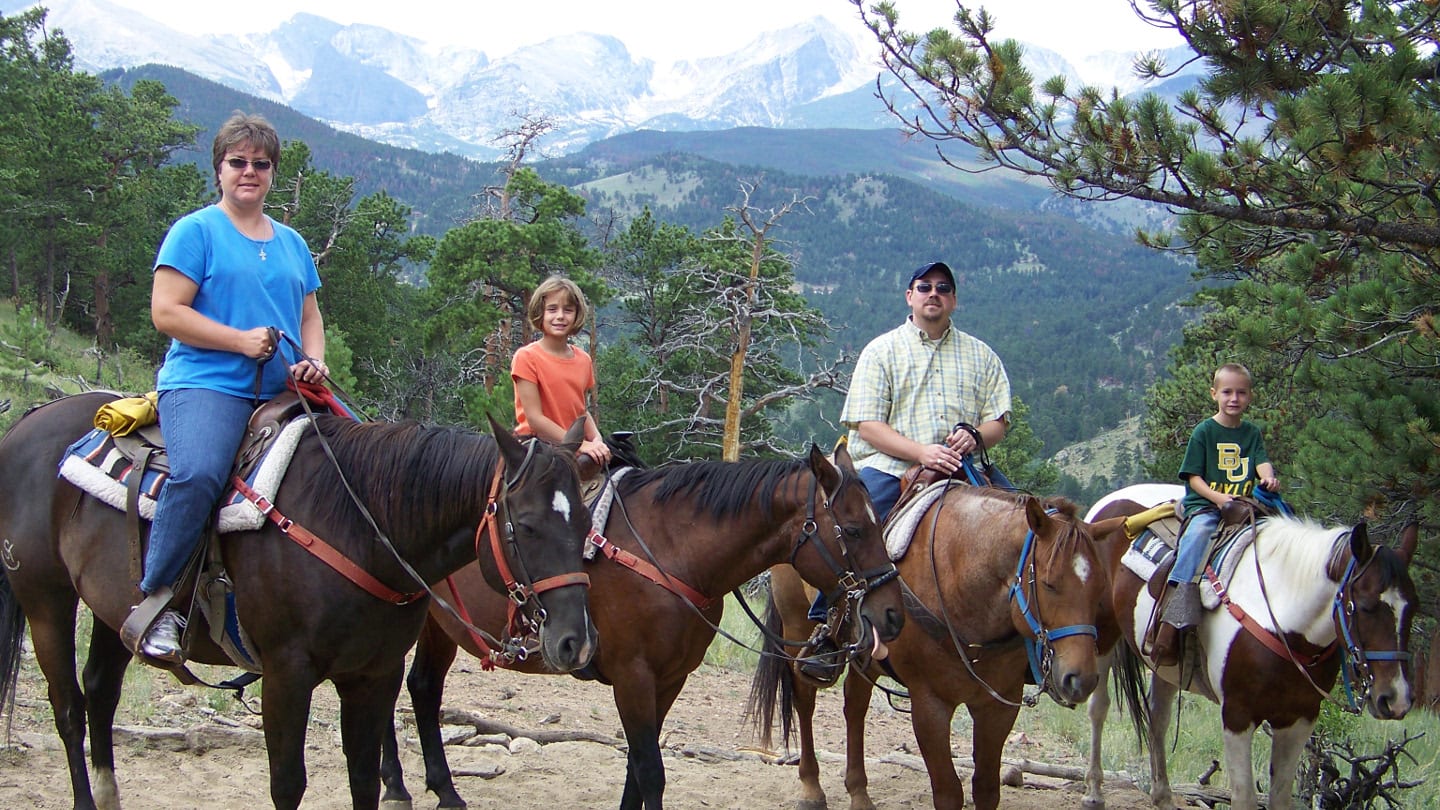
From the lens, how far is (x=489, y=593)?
5.46 meters

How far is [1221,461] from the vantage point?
664 cm

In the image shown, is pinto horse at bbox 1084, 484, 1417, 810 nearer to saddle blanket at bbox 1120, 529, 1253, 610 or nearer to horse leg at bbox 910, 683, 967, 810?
saddle blanket at bbox 1120, 529, 1253, 610

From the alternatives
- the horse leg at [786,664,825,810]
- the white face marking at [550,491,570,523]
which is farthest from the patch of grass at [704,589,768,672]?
the white face marking at [550,491,570,523]

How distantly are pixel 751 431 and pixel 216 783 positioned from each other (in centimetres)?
2280

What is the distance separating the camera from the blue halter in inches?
183

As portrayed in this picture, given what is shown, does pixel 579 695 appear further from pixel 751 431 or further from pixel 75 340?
pixel 75 340

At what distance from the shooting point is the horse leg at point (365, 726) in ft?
13.6

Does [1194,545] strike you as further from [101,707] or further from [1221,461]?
[101,707]

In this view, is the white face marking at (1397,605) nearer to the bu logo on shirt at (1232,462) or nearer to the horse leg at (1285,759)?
the horse leg at (1285,759)

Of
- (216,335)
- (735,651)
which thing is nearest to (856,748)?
(216,335)

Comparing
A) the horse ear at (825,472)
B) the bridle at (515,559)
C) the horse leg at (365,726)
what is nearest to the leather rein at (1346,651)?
the horse ear at (825,472)

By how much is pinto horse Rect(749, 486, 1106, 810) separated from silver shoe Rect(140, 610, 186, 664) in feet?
10.00

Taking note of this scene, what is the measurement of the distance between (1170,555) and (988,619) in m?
1.98

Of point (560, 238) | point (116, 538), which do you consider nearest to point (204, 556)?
point (116, 538)
